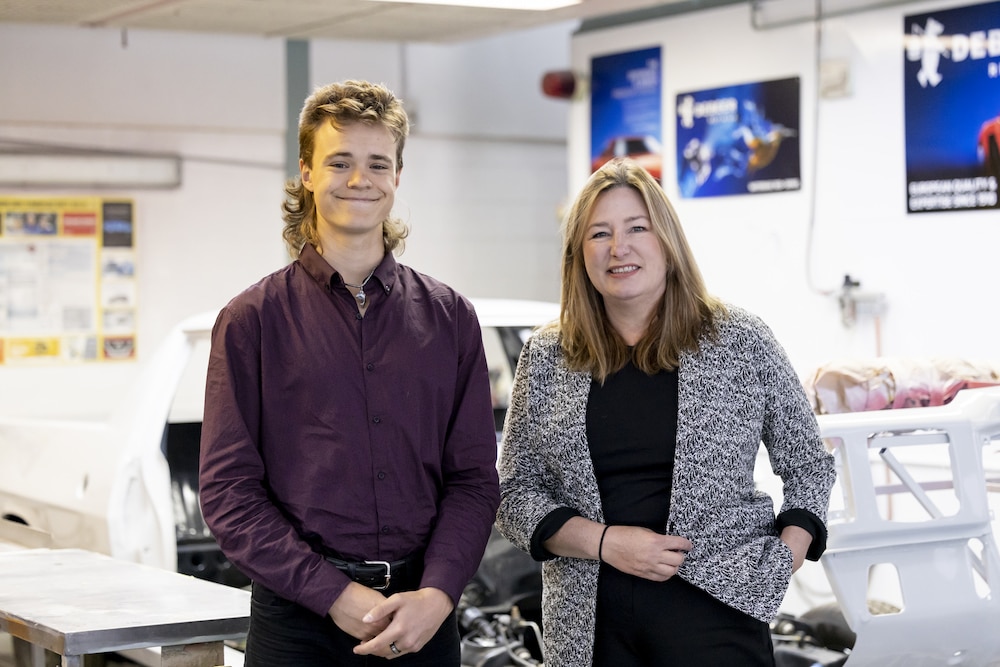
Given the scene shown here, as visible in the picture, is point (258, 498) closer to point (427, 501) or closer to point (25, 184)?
point (427, 501)

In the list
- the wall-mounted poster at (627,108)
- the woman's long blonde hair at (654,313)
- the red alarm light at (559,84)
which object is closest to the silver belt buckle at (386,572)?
the woman's long blonde hair at (654,313)

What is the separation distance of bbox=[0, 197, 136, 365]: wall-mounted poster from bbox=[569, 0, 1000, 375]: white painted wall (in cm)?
356

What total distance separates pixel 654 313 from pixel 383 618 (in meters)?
0.78

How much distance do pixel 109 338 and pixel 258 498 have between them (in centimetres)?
634

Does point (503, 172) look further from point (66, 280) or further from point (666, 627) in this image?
point (666, 627)

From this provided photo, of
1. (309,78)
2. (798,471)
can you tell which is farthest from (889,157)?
(798,471)

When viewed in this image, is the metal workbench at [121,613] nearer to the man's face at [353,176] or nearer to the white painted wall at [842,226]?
the man's face at [353,176]

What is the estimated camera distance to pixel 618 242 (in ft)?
8.04

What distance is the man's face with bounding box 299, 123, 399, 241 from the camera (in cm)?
A: 229

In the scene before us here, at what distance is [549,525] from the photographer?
2424 mm

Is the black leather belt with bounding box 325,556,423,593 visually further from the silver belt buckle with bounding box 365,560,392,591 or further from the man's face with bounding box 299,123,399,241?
the man's face with bounding box 299,123,399,241

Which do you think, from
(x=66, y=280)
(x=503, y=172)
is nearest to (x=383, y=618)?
(x=66, y=280)

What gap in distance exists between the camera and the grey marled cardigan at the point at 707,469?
237cm

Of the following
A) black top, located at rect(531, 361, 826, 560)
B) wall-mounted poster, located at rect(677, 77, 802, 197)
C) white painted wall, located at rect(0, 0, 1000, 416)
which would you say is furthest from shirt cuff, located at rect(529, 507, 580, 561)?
wall-mounted poster, located at rect(677, 77, 802, 197)
